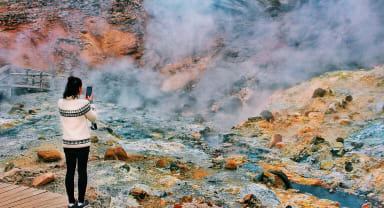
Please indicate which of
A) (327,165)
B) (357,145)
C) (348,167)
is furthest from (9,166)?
(357,145)

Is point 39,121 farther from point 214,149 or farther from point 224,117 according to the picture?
point 224,117

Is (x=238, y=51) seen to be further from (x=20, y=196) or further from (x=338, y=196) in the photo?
(x=20, y=196)

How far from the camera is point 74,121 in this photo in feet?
6.31

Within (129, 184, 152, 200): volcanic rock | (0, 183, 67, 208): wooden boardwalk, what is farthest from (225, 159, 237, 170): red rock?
(0, 183, 67, 208): wooden boardwalk

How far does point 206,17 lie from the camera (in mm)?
12250

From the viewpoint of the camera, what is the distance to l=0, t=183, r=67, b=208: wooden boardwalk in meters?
2.18

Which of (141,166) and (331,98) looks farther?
(331,98)

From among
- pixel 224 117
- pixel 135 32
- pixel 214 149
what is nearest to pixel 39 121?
pixel 214 149

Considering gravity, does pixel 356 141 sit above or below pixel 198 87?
below

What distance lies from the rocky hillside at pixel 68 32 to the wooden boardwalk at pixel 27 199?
9827mm

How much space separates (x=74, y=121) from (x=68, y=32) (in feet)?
37.9

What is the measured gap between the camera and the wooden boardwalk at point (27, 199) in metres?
2.18

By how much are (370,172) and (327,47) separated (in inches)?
231

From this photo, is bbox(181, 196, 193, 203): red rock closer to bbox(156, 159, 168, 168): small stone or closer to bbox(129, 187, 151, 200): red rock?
bbox(129, 187, 151, 200): red rock
